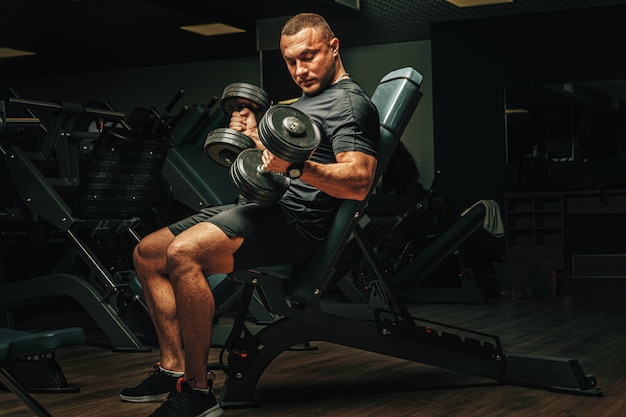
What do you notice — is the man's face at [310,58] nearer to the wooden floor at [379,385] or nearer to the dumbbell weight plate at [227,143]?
the dumbbell weight plate at [227,143]

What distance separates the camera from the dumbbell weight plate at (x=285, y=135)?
221 centimetres

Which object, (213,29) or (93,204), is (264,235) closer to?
(93,204)

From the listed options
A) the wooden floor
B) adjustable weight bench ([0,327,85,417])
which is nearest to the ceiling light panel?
the wooden floor

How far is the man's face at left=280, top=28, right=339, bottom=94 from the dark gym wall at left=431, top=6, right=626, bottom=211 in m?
6.68

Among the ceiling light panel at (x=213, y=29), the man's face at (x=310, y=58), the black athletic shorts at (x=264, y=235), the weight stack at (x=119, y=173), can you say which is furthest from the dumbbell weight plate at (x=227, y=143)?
the ceiling light panel at (x=213, y=29)

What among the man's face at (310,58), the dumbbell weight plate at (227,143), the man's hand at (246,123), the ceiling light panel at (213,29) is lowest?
the dumbbell weight plate at (227,143)

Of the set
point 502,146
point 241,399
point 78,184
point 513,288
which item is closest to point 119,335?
point 78,184

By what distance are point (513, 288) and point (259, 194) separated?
4561 millimetres

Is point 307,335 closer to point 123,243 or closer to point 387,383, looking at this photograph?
point 387,383

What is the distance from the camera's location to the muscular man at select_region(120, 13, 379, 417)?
7.97 ft

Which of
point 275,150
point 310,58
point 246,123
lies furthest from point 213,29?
point 275,150

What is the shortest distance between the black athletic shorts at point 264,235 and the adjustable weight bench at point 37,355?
0.63 meters

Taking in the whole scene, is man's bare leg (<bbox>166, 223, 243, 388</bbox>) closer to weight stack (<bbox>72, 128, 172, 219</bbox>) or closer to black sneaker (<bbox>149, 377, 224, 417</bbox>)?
black sneaker (<bbox>149, 377, 224, 417</bbox>)

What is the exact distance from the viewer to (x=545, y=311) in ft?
18.5
